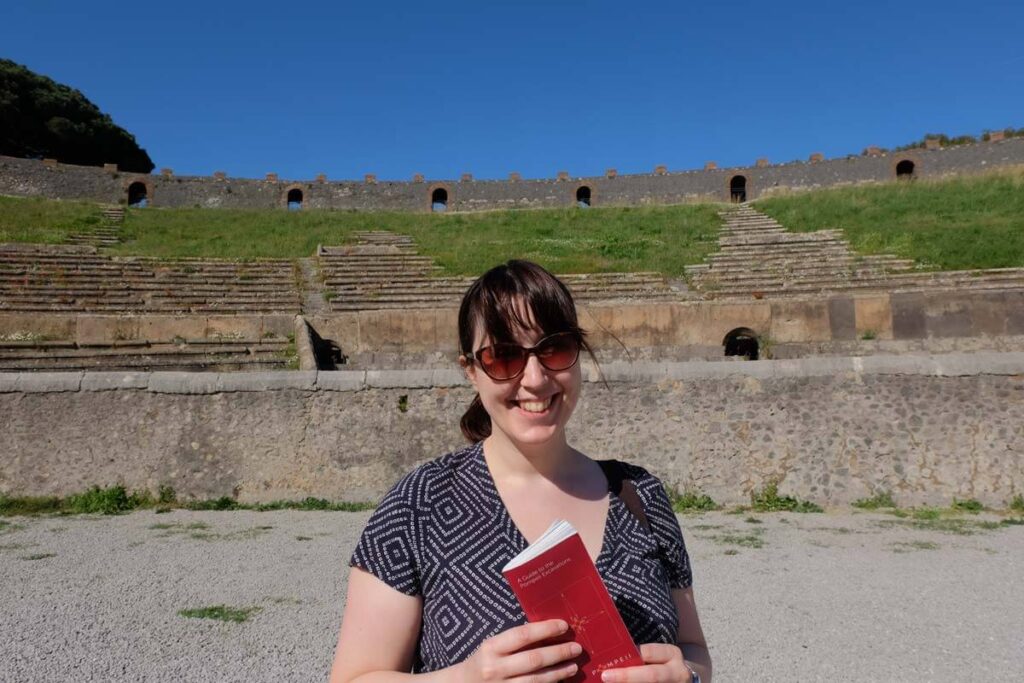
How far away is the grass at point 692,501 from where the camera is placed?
24.8 feet

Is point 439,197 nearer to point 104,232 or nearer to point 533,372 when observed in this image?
point 104,232

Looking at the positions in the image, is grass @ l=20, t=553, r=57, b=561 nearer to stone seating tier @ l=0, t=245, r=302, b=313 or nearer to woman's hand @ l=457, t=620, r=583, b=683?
→ woman's hand @ l=457, t=620, r=583, b=683

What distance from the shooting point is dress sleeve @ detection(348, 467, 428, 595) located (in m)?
1.42

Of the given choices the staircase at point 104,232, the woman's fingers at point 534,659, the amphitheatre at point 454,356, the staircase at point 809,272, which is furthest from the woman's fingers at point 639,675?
the staircase at point 104,232

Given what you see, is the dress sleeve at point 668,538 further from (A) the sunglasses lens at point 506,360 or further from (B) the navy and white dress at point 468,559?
(A) the sunglasses lens at point 506,360

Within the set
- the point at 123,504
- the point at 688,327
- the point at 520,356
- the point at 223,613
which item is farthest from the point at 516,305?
the point at 688,327

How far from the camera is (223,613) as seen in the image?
4.54 metres

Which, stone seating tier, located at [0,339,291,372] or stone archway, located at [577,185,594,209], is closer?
stone seating tier, located at [0,339,291,372]

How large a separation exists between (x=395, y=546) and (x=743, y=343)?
14.2 m

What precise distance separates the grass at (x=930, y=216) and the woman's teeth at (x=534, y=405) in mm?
18331

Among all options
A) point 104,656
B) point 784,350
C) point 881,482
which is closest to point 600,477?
point 104,656

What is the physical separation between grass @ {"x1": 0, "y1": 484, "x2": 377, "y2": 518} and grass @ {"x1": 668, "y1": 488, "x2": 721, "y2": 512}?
348cm

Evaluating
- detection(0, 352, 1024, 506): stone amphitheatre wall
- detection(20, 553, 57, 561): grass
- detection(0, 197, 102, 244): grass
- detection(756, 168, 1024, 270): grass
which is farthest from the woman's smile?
detection(0, 197, 102, 244): grass

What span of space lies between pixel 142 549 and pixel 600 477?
18.7ft
